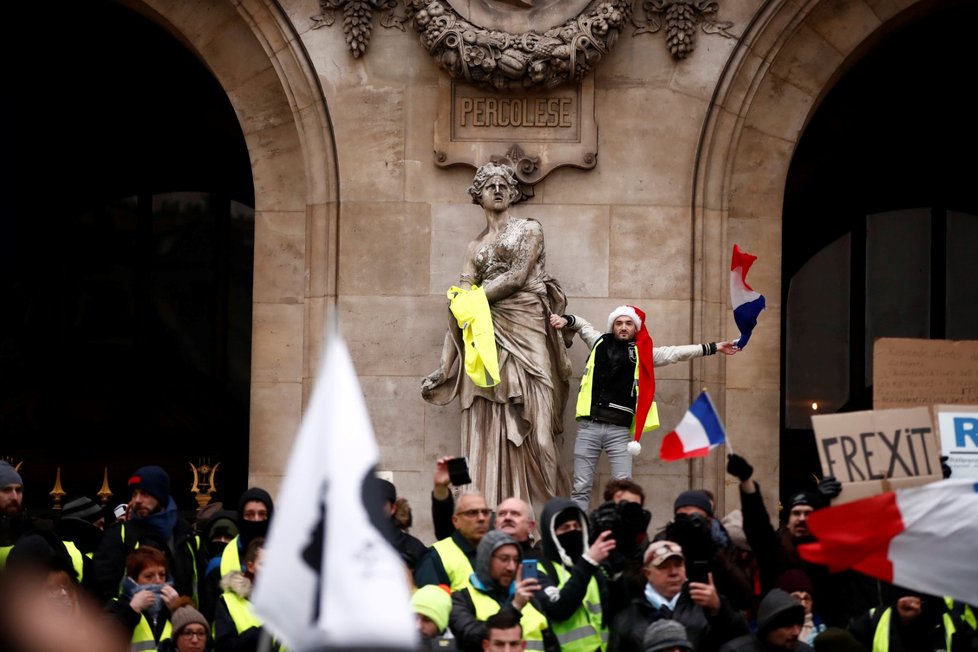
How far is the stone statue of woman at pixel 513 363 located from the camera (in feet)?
55.3

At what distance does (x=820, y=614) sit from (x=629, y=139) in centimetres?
549

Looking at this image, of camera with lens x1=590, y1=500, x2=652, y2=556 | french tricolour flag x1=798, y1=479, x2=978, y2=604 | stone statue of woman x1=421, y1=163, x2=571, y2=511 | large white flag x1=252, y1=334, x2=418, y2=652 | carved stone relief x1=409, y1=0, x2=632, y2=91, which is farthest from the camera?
carved stone relief x1=409, y1=0, x2=632, y2=91

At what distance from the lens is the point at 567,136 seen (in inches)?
700

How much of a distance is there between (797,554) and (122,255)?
10.7 metres

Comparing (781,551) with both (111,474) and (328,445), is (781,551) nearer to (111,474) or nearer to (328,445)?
(328,445)

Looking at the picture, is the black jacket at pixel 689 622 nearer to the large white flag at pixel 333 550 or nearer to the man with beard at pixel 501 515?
the man with beard at pixel 501 515

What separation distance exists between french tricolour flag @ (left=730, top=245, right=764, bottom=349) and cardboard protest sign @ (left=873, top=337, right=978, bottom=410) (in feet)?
5.20

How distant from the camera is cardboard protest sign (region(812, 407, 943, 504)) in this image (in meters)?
12.2

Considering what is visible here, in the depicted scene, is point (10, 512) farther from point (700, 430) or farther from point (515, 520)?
point (700, 430)

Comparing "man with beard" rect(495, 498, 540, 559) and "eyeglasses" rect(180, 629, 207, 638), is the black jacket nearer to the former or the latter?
"man with beard" rect(495, 498, 540, 559)

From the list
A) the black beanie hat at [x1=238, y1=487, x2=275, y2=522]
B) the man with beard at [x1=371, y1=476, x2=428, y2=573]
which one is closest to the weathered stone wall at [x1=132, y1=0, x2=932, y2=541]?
the man with beard at [x1=371, y1=476, x2=428, y2=573]

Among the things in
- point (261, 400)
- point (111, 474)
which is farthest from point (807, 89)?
point (111, 474)

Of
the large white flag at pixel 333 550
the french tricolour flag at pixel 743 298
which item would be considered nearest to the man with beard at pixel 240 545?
the french tricolour flag at pixel 743 298

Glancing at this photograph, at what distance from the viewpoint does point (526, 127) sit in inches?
700
